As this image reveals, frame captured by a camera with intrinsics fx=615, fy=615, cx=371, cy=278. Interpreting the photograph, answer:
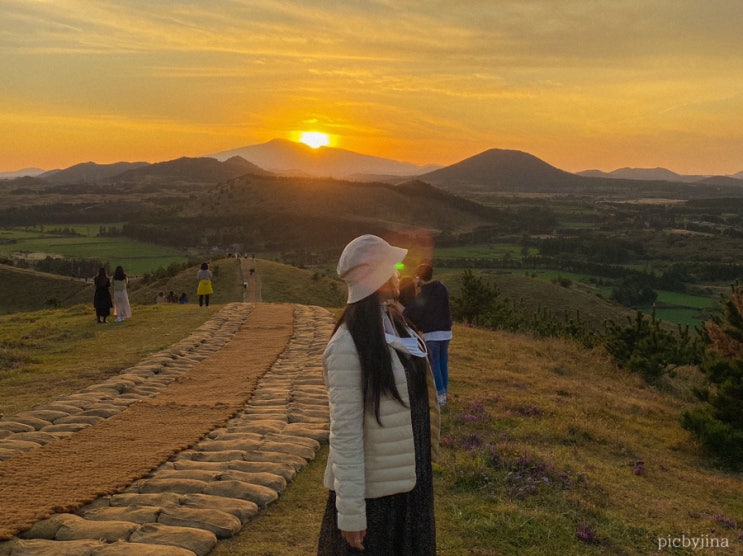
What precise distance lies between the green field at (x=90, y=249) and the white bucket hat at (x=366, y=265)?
89.5m

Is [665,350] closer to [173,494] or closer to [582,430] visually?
[582,430]

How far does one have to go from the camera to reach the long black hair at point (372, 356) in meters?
3.43

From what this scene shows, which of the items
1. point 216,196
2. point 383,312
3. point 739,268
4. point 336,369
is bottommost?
point 739,268

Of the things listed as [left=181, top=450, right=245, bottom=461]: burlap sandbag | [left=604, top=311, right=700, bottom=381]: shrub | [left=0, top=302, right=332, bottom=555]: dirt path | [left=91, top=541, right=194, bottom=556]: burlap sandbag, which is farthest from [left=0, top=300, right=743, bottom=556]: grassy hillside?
[left=181, top=450, right=245, bottom=461]: burlap sandbag

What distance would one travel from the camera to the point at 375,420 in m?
3.46

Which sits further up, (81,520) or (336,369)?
(336,369)

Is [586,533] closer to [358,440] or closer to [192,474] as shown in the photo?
[358,440]

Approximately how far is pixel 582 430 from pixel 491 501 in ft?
12.9

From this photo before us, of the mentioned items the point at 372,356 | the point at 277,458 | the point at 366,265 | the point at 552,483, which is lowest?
Result: the point at 552,483

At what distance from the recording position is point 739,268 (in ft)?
354

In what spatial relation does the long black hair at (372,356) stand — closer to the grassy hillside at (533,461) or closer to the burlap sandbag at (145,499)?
the grassy hillside at (533,461)

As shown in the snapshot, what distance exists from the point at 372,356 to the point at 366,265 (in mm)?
521

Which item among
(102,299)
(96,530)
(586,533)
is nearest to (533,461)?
(586,533)

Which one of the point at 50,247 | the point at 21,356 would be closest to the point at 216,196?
the point at 50,247
